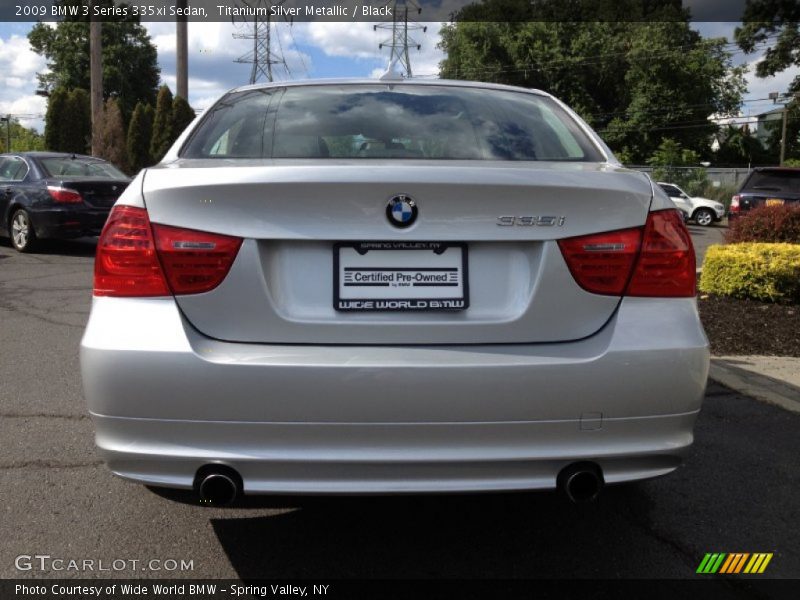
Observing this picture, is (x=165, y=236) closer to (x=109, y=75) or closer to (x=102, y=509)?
(x=102, y=509)

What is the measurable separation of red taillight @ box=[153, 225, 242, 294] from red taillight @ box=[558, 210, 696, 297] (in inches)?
39.1

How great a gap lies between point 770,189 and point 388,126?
13159 millimetres

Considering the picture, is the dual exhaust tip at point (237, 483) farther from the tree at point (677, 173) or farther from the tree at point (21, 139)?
the tree at point (677, 173)

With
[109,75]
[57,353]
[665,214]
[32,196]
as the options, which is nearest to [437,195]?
[665,214]

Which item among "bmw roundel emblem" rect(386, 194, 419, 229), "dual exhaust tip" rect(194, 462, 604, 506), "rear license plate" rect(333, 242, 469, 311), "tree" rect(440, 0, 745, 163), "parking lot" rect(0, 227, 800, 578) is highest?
"tree" rect(440, 0, 745, 163)

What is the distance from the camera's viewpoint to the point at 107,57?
6856cm

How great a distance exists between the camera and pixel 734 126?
68562 millimetres

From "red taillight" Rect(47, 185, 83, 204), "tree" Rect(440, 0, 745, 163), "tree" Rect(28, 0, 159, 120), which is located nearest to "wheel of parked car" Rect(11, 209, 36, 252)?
"red taillight" Rect(47, 185, 83, 204)

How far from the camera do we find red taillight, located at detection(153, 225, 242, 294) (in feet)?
7.74

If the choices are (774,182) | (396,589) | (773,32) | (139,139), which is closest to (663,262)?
(396,589)

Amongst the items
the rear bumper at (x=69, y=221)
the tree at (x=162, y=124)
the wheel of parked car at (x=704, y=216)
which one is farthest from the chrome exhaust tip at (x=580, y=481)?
the wheel of parked car at (x=704, y=216)

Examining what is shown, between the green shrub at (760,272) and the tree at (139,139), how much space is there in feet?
95.8

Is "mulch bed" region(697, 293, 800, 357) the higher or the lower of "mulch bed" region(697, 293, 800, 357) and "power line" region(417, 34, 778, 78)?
the lower

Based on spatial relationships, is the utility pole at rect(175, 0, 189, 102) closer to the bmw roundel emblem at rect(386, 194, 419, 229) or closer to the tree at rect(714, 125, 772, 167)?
the bmw roundel emblem at rect(386, 194, 419, 229)
